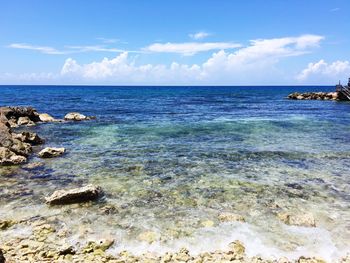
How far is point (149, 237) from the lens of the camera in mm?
11094

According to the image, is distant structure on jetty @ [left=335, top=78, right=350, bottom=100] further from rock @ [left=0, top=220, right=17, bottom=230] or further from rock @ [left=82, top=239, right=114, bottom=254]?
rock @ [left=0, top=220, right=17, bottom=230]

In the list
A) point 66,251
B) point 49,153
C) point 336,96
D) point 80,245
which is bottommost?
point 80,245

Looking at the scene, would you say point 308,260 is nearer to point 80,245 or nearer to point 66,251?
point 80,245

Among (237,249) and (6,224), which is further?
(6,224)

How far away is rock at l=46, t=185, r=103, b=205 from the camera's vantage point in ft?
45.0

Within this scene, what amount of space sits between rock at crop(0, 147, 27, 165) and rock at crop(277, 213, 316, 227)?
1543 cm

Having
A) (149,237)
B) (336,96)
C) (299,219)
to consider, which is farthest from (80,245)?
(336,96)

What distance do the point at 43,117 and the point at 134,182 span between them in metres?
30.1

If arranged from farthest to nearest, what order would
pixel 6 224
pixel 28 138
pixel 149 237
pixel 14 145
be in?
pixel 28 138 < pixel 14 145 < pixel 6 224 < pixel 149 237

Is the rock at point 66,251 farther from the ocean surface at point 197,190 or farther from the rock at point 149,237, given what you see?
the rock at point 149,237

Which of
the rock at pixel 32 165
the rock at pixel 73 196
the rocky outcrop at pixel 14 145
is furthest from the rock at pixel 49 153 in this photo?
the rock at pixel 73 196

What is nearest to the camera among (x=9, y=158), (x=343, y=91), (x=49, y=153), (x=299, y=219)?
(x=299, y=219)

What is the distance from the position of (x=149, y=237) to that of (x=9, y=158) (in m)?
13.0

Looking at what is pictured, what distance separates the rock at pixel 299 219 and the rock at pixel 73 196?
300 inches
